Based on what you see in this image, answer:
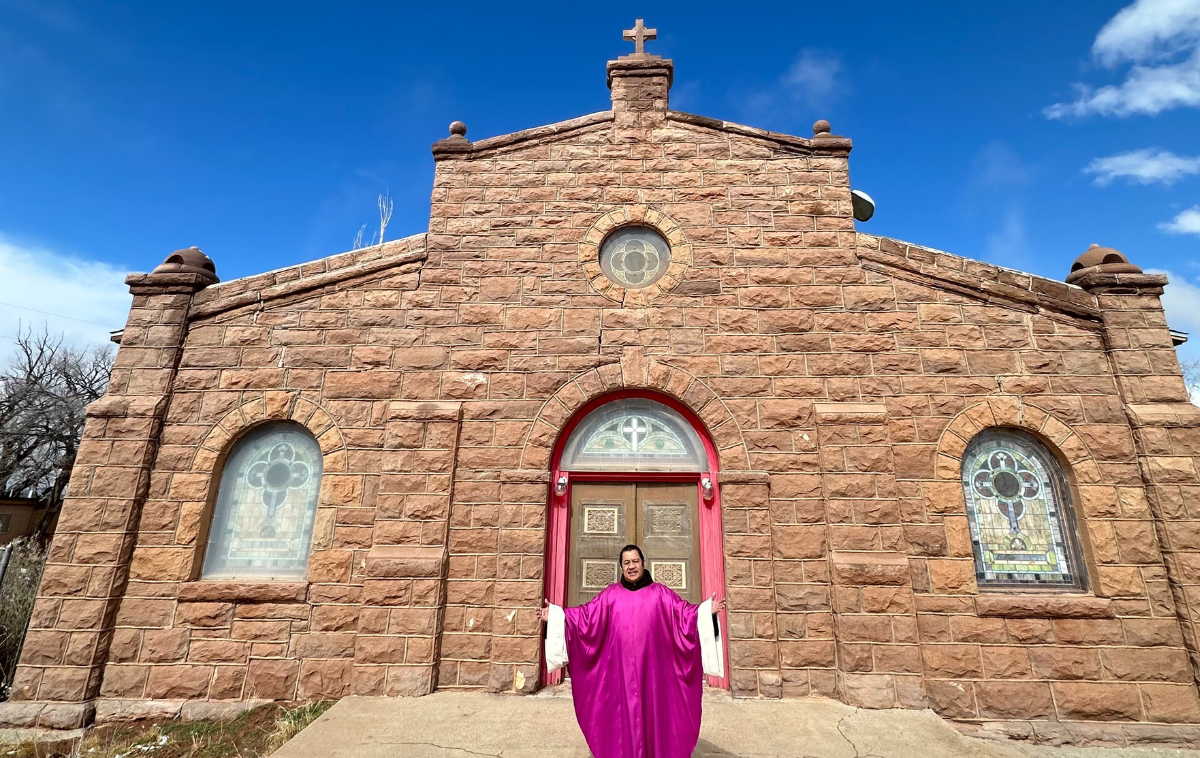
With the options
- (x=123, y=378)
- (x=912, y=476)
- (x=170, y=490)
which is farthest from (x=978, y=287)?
(x=123, y=378)

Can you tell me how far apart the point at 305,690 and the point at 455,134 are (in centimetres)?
677

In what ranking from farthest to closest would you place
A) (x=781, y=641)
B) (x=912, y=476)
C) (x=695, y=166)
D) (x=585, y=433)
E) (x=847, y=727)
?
(x=695, y=166)
(x=585, y=433)
(x=912, y=476)
(x=781, y=641)
(x=847, y=727)

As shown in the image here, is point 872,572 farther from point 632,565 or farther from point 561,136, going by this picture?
point 561,136

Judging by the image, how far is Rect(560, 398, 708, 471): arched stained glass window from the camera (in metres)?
6.60

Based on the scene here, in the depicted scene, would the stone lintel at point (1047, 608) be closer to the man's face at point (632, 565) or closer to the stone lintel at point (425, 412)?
the man's face at point (632, 565)

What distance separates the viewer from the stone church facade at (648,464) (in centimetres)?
584

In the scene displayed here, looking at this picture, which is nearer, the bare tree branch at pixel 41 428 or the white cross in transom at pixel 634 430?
the white cross in transom at pixel 634 430

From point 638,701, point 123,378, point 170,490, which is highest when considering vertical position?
point 123,378

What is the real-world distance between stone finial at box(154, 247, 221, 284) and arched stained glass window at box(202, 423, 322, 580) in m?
2.16

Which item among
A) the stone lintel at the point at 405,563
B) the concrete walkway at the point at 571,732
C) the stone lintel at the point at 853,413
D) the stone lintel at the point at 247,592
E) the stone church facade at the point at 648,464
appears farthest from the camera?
the stone lintel at the point at 853,413

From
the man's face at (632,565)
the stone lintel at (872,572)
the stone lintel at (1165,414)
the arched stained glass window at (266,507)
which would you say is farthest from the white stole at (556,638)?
the stone lintel at (1165,414)

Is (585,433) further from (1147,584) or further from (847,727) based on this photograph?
(1147,584)

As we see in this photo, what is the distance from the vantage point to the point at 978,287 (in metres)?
6.88

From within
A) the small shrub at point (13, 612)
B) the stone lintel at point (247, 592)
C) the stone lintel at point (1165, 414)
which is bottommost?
the small shrub at point (13, 612)
